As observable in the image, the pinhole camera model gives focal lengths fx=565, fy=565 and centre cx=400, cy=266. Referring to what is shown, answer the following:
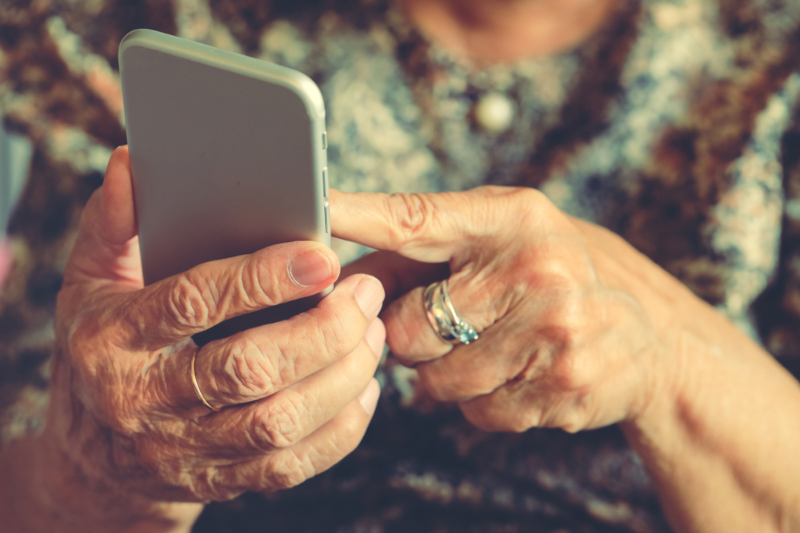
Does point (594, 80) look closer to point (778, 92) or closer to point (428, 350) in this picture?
point (778, 92)

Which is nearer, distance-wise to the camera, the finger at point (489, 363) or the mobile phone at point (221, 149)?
the mobile phone at point (221, 149)

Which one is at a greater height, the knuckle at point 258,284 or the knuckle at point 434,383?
the knuckle at point 258,284

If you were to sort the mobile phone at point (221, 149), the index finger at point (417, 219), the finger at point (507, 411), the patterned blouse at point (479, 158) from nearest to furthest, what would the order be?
the mobile phone at point (221, 149) < the index finger at point (417, 219) < the finger at point (507, 411) < the patterned blouse at point (479, 158)

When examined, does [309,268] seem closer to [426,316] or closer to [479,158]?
[426,316]

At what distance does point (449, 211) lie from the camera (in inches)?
20.0

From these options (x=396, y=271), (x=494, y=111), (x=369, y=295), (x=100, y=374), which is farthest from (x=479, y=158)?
(x=100, y=374)

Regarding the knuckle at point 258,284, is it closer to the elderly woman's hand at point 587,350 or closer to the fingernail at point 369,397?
the elderly woman's hand at point 587,350

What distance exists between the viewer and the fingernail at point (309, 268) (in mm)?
416

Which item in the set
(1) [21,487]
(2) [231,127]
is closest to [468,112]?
(2) [231,127]

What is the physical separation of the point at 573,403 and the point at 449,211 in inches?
9.4

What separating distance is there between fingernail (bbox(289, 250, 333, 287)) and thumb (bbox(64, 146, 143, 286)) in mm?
186

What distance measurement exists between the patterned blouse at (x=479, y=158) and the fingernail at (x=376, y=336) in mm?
242

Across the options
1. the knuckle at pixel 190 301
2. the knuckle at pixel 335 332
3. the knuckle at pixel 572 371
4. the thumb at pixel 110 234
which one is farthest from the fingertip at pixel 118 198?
the knuckle at pixel 572 371

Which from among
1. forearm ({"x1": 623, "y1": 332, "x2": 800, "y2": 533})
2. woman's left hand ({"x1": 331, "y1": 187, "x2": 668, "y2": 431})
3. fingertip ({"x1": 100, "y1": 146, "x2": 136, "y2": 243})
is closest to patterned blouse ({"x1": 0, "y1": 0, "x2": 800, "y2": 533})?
forearm ({"x1": 623, "y1": 332, "x2": 800, "y2": 533})
